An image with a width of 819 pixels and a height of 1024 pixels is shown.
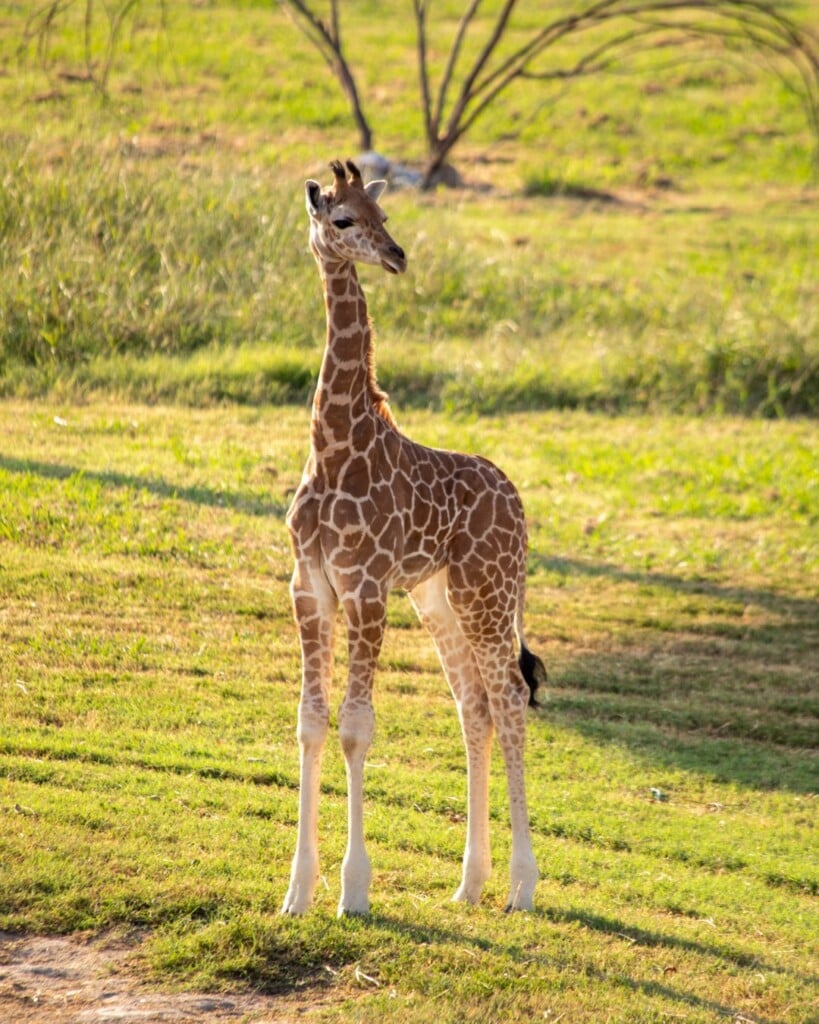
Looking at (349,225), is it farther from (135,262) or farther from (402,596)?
(135,262)

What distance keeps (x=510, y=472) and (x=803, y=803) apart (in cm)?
541

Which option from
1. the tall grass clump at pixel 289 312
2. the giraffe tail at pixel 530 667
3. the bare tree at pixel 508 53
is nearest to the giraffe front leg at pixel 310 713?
the giraffe tail at pixel 530 667

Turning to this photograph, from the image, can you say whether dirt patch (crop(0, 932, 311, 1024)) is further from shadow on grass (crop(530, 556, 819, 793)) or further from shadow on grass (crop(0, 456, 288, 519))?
shadow on grass (crop(0, 456, 288, 519))

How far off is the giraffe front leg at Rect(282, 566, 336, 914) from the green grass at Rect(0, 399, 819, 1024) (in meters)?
0.18

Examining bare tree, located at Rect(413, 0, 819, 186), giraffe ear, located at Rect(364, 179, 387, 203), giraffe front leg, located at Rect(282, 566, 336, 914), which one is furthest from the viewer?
bare tree, located at Rect(413, 0, 819, 186)

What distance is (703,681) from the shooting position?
9453 millimetres

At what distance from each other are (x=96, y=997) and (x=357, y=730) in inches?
53.7

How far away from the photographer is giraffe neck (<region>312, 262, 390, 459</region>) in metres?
5.70

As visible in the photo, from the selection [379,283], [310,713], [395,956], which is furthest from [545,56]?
[395,956]

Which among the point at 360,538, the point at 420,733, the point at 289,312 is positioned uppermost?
the point at 360,538

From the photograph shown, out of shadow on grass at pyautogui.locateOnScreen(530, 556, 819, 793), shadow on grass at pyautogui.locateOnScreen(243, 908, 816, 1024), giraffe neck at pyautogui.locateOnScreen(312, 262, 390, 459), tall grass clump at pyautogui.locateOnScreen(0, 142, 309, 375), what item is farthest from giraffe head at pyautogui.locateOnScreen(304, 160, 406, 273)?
tall grass clump at pyautogui.locateOnScreen(0, 142, 309, 375)

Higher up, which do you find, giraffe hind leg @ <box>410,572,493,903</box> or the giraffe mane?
the giraffe mane

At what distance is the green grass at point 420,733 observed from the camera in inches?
216

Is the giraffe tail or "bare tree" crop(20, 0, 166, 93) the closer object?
the giraffe tail
